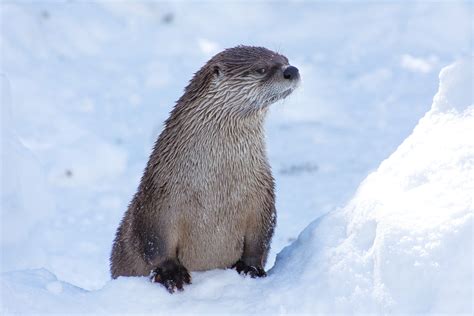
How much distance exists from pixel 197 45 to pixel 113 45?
0.80m

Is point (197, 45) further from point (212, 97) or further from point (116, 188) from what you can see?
point (212, 97)

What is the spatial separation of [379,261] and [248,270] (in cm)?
77

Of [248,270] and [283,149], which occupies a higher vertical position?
[283,149]

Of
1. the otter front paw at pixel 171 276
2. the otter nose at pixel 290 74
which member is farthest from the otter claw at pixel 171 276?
the otter nose at pixel 290 74

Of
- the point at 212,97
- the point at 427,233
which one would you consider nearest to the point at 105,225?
the point at 212,97

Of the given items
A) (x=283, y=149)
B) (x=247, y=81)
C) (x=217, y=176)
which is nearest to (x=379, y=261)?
(x=217, y=176)

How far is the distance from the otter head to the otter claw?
652 millimetres

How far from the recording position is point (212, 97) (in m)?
3.67

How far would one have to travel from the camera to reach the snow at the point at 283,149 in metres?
2.90

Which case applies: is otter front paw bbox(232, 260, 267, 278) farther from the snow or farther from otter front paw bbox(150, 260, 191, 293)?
otter front paw bbox(150, 260, 191, 293)

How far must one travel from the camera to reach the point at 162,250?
3.49 meters

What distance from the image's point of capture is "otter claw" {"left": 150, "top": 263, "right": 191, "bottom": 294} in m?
3.29

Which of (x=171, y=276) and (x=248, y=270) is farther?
(x=248, y=270)

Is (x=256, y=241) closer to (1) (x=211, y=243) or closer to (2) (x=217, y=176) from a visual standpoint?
(1) (x=211, y=243)
